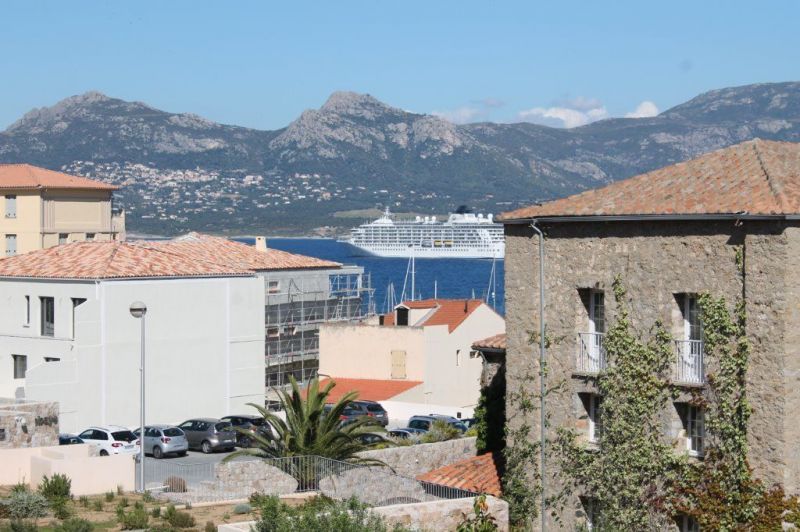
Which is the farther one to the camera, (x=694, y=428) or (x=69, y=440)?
(x=69, y=440)

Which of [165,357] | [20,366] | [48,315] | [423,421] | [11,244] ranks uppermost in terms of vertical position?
[11,244]

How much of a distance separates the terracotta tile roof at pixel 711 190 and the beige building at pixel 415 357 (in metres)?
25.7

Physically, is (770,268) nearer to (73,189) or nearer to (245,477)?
(245,477)

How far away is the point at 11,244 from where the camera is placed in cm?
7350

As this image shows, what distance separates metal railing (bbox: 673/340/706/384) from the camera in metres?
24.3

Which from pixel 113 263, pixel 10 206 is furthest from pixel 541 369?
pixel 10 206

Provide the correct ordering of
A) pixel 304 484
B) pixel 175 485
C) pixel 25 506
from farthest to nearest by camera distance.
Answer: pixel 175 485 < pixel 304 484 < pixel 25 506

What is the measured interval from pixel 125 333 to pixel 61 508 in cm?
1922

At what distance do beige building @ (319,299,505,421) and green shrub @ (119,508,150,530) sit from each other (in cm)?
2954

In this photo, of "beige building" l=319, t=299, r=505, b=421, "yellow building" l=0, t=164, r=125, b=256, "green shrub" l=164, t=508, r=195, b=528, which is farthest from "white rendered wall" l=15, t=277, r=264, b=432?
"yellow building" l=0, t=164, r=125, b=256

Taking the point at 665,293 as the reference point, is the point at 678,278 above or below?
above

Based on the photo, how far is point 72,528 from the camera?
20.9m

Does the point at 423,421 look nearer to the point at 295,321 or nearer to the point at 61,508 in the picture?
the point at 295,321

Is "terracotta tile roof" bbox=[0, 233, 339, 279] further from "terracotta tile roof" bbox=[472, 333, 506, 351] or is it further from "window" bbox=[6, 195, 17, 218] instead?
"window" bbox=[6, 195, 17, 218]
